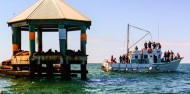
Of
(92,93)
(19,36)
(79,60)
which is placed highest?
(19,36)

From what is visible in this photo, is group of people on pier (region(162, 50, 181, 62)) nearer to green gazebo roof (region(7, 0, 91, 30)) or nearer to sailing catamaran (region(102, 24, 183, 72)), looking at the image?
sailing catamaran (region(102, 24, 183, 72))

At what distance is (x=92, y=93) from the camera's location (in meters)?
30.6

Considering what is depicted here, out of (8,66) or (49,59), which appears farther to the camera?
(8,66)

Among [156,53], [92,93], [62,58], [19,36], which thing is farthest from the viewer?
[156,53]

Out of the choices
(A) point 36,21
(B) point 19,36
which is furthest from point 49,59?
(B) point 19,36

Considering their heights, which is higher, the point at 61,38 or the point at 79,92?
the point at 61,38

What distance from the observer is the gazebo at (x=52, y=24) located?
40.4m

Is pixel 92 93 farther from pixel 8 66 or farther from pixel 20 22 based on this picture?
pixel 8 66

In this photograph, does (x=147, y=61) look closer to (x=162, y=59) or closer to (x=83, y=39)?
(x=162, y=59)

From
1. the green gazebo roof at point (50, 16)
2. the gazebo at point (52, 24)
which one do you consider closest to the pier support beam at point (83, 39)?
the gazebo at point (52, 24)

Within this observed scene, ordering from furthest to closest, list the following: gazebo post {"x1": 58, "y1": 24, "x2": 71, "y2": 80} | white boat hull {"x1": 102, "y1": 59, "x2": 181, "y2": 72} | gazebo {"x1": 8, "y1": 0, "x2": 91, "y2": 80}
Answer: white boat hull {"x1": 102, "y1": 59, "x2": 181, "y2": 72} → gazebo {"x1": 8, "y1": 0, "x2": 91, "y2": 80} → gazebo post {"x1": 58, "y1": 24, "x2": 71, "y2": 80}

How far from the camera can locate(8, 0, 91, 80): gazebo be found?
40406 millimetres

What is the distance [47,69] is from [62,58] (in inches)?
196

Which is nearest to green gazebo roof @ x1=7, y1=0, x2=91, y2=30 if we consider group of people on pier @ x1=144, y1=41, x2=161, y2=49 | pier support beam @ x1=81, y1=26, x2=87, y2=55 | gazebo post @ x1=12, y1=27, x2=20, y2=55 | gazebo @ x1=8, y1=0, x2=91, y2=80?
gazebo @ x1=8, y1=0, x2=91, y2=80
